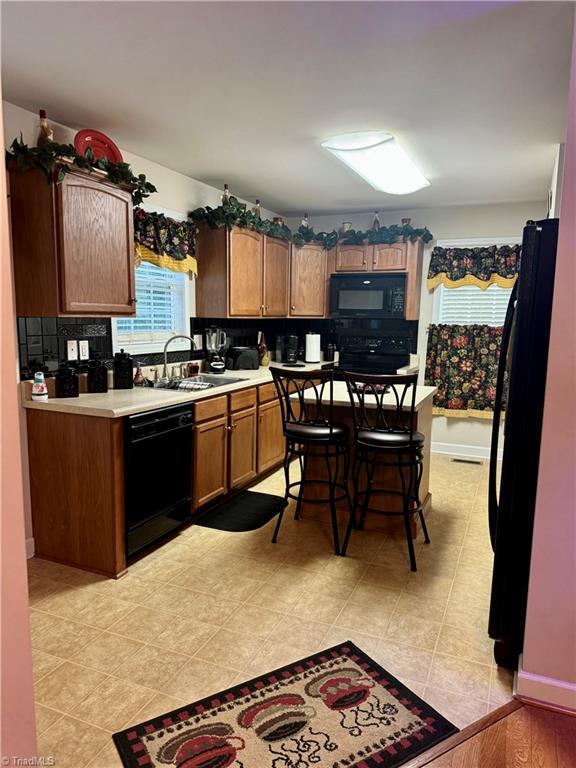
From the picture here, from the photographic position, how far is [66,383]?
9.62ft

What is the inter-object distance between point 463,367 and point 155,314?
123 inches

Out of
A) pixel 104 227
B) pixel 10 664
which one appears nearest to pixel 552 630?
pixel 10 664

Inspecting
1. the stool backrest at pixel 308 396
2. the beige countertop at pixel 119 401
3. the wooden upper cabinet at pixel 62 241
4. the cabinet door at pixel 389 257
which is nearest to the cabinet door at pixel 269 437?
the stool backrest at pixel 308 396

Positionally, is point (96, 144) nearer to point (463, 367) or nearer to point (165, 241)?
point (165, 241)

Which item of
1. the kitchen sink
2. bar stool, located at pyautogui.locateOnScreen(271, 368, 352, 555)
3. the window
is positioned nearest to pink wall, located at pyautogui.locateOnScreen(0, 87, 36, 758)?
bar stool, located at pyautogui.locateOnScreen(271, 368, 352, 555)

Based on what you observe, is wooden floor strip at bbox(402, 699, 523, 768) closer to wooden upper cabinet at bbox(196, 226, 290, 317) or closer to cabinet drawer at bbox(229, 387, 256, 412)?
cabinet drawer at bbox(229, 387, 256, 412)

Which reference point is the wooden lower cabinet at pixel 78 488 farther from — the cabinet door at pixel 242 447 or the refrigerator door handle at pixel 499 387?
A: the refrigerator door handle at pixel 499 387

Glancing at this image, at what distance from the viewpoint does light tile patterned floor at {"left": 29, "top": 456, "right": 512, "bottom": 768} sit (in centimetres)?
192

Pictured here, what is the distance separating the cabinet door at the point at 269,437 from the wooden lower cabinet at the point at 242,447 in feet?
0.33

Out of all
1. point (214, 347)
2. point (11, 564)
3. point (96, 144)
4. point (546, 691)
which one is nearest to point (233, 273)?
point (214, 347)

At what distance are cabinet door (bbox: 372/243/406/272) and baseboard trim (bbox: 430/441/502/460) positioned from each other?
191cm

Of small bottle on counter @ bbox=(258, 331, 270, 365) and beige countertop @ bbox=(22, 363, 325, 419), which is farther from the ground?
small bottle on counter @ bbox=(258, 331, 270, 365)

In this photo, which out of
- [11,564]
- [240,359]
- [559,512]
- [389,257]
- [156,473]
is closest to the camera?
[11,564]

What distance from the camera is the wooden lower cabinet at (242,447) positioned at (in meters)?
3.84
